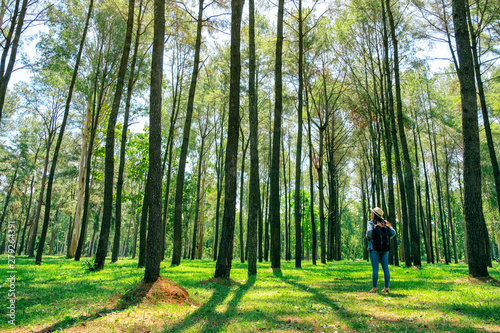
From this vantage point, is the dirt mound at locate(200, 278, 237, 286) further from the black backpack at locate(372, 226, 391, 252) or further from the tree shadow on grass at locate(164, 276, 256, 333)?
the black backpack at locate(372, 226, 391, 252)

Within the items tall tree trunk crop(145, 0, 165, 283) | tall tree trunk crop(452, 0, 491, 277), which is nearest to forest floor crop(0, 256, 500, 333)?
tall tree trunk crop(145, 0, 165, 283)

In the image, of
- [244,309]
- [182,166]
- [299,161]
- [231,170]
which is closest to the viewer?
[244,309]

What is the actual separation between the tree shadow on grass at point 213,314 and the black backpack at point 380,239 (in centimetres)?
338

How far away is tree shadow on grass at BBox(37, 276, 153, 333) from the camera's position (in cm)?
398

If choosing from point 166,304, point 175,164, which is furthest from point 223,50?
point 166,304

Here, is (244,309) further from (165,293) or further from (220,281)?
(220,281)

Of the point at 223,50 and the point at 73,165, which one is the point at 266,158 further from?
the point at 73,165

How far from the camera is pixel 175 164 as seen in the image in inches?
1166

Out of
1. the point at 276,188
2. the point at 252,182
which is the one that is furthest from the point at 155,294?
the point at 276,188

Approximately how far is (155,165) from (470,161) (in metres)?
8.24

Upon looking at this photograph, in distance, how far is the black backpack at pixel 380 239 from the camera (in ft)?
22.6

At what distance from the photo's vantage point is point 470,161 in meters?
7.73

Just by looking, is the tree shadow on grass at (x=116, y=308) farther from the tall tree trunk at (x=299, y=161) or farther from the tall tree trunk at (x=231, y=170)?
the tall tree trunk at (x=299, y=161)

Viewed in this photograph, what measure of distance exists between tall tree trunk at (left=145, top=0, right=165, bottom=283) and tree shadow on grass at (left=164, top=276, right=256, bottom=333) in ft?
4.55
